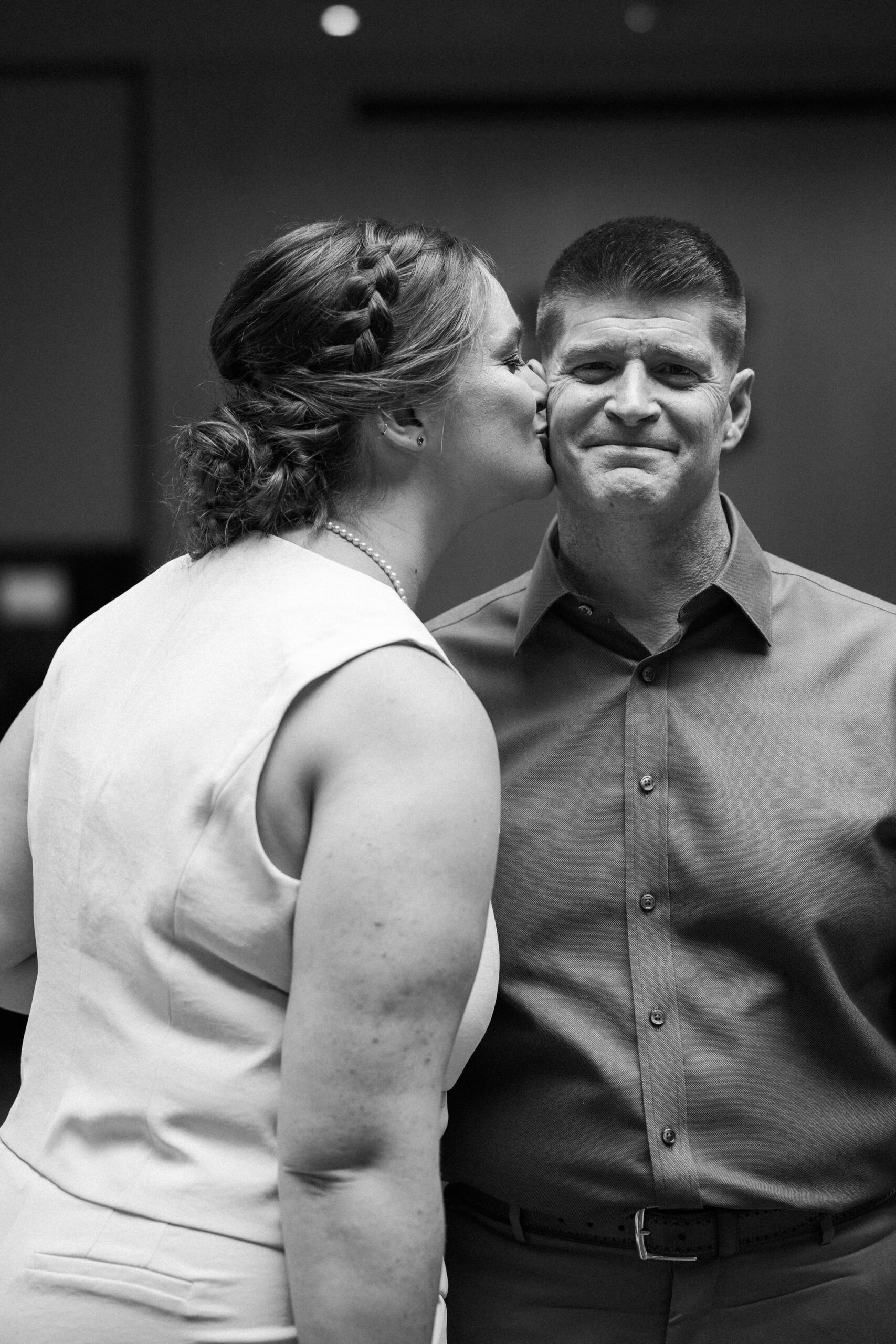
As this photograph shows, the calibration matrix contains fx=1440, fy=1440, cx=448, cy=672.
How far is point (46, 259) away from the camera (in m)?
3.28

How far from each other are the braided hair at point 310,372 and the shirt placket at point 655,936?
55 cm

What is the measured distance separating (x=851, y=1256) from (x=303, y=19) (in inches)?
108

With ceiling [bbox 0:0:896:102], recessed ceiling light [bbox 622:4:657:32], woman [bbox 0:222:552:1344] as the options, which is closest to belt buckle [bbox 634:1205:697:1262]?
woman [bbox 0:222:552:1344]

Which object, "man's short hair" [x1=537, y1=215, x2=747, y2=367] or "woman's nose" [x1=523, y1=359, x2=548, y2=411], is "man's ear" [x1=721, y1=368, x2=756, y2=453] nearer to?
"man's short hair" [x1=537, y1=215, x2=747, y2=367]

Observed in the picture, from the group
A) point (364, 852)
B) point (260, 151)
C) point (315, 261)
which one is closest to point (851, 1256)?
point (364, 852)

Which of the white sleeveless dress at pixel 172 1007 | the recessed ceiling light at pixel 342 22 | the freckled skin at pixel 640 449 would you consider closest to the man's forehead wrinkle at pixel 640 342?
the freckled skin at pixel 640 449

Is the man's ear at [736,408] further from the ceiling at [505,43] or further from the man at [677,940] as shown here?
the ceiling at [505,43]

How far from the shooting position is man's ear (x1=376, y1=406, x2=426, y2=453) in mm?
1523

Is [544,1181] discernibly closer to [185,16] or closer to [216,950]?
[216,950]

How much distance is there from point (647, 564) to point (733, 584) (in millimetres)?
125

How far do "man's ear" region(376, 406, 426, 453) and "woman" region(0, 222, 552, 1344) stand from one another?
5.4 inches

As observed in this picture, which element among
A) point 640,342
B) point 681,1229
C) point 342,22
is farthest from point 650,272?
point 342,22

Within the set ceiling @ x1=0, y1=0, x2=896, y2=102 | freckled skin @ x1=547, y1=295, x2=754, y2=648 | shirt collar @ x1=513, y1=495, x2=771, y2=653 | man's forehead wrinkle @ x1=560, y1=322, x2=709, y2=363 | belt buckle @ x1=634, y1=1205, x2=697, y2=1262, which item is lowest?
belt buckle @ x1=634, y1=1205, x2=697, y2=1262

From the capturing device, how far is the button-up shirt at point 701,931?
69.1 inches
